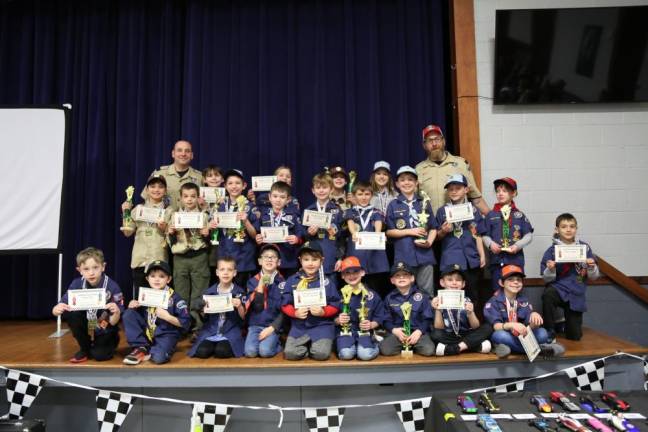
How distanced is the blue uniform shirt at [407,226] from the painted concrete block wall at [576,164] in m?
1.38

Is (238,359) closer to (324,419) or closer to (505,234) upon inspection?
(324,419)

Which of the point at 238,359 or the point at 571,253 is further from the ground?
the point at 571,253

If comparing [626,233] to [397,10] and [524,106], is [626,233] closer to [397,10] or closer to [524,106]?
[524,106]

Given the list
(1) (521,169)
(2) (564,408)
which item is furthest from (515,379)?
(1) (521,169)

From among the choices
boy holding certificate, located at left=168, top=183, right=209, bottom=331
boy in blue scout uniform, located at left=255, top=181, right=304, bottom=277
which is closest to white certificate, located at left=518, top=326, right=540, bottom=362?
boy in blue scout uniform, located at left=255, top=181, right=304, bottom=277

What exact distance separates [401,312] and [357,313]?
13.8 inches

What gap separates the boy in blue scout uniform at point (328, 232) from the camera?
3.91m

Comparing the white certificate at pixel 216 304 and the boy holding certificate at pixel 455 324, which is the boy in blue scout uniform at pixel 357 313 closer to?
the boy holding certificate at pixel 455 324

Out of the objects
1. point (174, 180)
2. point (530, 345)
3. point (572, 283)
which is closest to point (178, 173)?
point (174, 180)

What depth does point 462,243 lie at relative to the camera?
3.87m

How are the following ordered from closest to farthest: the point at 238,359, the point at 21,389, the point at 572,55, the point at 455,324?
the point at 21,389, the point at 238,359, the point at 455,324, the point at 572,55

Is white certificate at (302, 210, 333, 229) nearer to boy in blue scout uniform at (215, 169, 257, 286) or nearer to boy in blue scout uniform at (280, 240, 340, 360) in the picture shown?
boy in blue scout uniform at (280, 240, 340, 360)

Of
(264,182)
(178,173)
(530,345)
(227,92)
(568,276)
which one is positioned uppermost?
(227,92)

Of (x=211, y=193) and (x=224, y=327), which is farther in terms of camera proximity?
(x=211, y=193)
